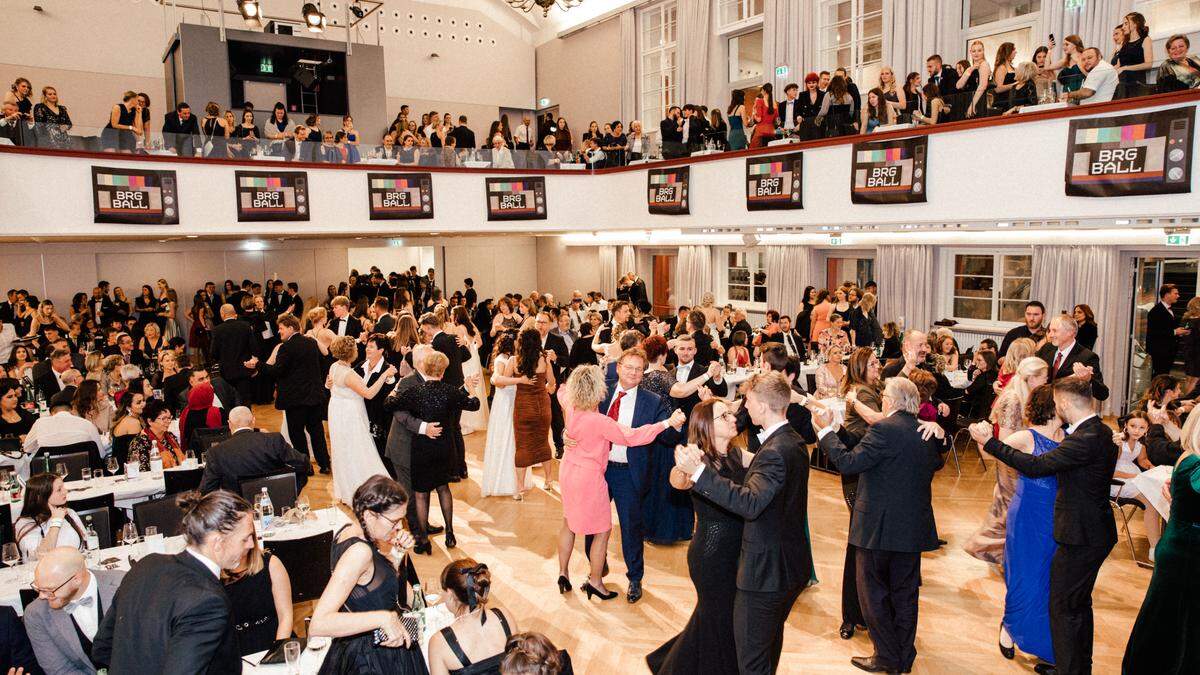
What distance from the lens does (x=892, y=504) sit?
13.4 feet

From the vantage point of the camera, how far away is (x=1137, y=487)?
5.35m

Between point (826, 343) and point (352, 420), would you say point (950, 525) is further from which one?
point (352, 420)

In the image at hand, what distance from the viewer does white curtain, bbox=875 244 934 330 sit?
12414 millimetres

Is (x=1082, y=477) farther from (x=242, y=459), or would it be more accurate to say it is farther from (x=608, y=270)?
(x=608, y=270)

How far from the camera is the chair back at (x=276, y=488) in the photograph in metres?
5.08

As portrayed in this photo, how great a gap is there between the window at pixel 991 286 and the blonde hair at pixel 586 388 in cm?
923

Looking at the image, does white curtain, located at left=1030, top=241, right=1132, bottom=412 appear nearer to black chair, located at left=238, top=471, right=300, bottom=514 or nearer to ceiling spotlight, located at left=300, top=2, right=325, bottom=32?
black chair, located at left=238, top=471, right=300, bottom=514

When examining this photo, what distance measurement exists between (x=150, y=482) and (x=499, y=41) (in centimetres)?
1751

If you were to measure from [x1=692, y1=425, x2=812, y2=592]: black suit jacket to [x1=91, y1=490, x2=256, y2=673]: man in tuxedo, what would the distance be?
194 cm

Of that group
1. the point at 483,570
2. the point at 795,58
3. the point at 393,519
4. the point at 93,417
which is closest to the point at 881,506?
the point at 483,570

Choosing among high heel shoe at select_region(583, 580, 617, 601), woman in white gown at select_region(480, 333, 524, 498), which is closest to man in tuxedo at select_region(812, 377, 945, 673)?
high heel shoe at select_region(583, 580, 617, 601)

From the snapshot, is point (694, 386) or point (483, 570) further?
point (694, 386)

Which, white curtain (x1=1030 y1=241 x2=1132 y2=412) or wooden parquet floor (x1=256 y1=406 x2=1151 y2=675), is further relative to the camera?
white curtain (x1=1030 y1=241 x2=1132 y2=412)

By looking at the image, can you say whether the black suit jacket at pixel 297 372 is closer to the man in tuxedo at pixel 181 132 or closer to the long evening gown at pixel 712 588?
the long evening gown at pixel 712 588
